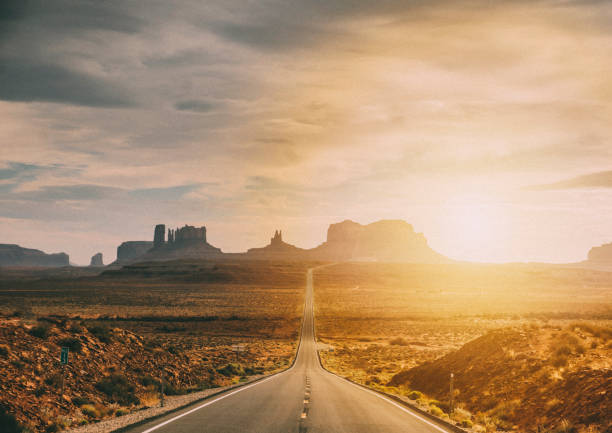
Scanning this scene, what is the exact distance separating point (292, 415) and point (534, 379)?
916 centimetres

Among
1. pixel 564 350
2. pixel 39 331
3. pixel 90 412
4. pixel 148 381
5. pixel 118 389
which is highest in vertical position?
pixel 39 331

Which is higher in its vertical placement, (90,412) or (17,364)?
(17,364)

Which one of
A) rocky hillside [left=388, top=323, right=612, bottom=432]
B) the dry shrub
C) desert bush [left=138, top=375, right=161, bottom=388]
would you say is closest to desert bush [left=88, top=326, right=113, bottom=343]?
desert bush [left=138, top=375, right=161, bottom=388]

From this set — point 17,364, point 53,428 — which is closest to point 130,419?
point 53,428

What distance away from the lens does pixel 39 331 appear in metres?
18.3

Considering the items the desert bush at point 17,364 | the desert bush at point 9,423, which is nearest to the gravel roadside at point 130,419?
the desert bush at point 9,423

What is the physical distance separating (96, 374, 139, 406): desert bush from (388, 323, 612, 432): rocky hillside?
41.5ft

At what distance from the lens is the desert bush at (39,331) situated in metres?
18.1

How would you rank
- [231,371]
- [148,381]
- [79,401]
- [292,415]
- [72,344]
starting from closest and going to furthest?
[292,415] → [79,401] → [72,344] → [148,381] → [231,371]

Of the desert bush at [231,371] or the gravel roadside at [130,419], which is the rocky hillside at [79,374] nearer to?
the gravel roadside at [130,419]

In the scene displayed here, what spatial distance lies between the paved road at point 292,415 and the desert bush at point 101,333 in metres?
6.48

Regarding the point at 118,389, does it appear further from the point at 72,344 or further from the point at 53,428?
the point at 53,428

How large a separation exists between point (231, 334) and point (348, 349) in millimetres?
18285

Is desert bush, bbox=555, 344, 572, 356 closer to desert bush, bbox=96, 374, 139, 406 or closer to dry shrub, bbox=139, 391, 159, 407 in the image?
dry shrub, bbox=139, 391, 159, 407
